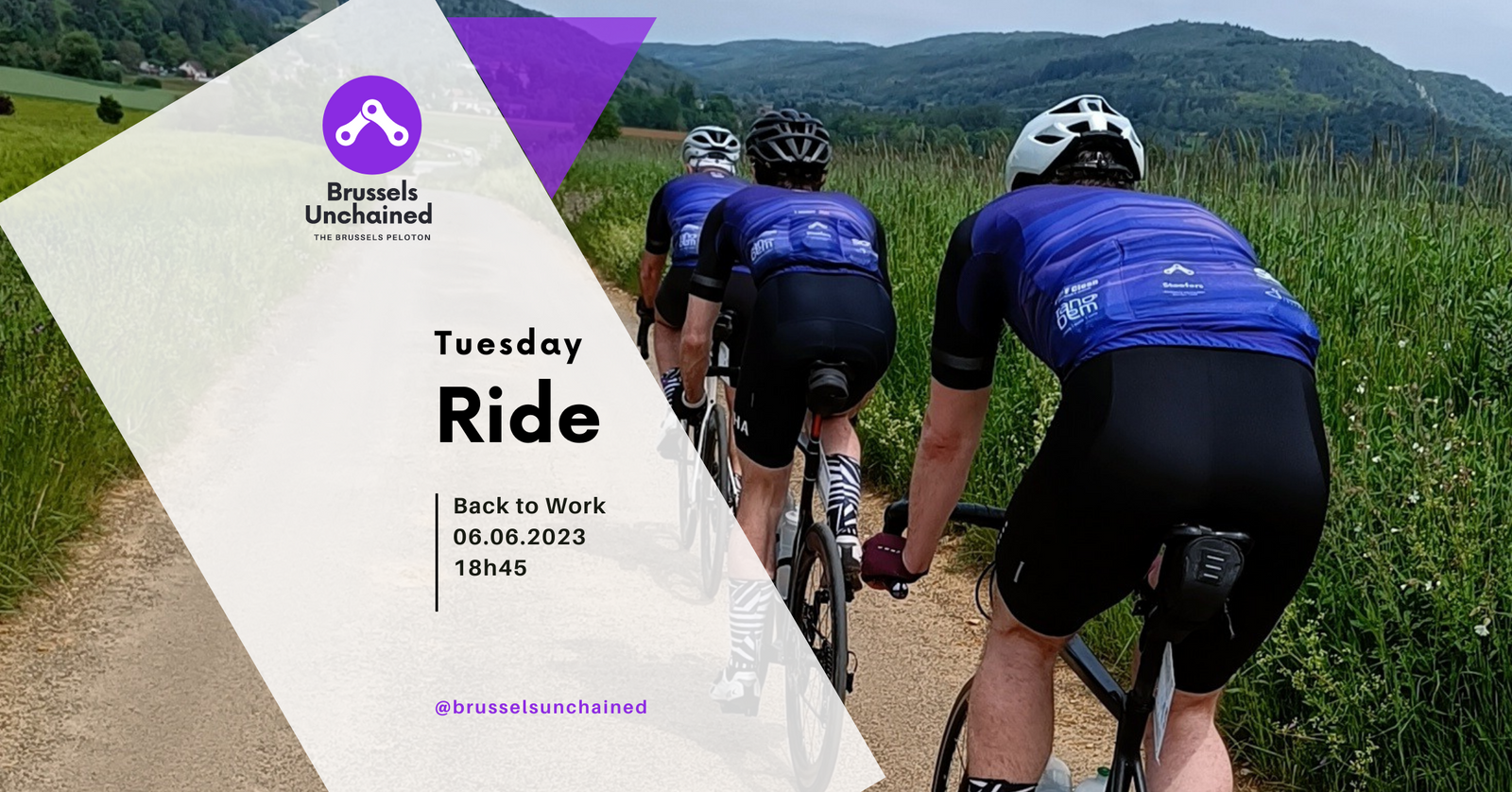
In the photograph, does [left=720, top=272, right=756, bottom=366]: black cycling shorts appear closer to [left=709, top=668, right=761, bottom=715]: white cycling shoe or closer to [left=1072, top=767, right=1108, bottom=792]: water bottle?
[left=709, top=668, right=761, bottom=715]: white cycling shoe

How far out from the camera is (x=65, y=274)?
10367 mm

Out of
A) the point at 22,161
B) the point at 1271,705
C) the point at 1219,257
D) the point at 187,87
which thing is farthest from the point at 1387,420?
the point at 187,87

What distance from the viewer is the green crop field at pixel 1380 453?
406 cm

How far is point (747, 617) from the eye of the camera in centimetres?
490

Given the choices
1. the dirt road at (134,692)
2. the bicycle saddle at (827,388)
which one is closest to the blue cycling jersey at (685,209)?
the bicycle saddle at (827,388)

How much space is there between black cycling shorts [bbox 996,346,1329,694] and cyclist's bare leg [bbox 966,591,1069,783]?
18 centimetres

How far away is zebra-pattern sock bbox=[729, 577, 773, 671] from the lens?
16.0 feet

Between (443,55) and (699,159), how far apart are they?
150 ft

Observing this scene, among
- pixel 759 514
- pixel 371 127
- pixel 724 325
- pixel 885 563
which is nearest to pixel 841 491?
pixel 759 514

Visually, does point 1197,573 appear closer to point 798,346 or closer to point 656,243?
point 798,346

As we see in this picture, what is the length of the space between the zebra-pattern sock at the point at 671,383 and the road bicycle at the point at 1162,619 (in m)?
3.90

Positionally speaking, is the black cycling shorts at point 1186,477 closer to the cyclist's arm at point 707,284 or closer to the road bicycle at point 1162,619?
the road bicycle at point 1162,619

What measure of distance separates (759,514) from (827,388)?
Answer: 643 mm

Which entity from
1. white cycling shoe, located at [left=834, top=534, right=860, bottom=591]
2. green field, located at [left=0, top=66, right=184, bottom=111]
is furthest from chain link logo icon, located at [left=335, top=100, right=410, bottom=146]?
white cycling shoe, located at [left=834, top=534, right=860, bottom=591]
